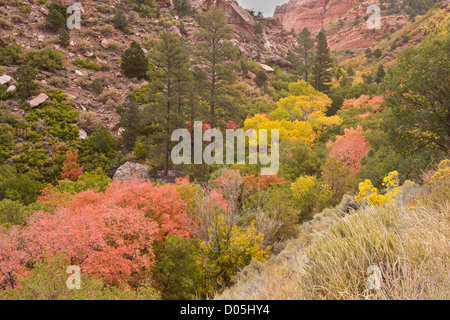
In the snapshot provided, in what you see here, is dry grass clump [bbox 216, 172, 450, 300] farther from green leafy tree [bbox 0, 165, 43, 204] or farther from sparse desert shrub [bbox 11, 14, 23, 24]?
sparse desert shrub [bbox 11, 14, 23, 24]

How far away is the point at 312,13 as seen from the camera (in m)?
120

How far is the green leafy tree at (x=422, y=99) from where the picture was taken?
962cm

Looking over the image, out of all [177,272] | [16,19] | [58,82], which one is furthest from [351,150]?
[16,19]

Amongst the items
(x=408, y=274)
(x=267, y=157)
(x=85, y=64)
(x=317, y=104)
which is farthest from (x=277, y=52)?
(x=408, y=274)

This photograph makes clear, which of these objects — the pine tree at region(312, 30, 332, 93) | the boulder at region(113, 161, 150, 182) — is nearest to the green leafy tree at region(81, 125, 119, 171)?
the boulder at region(113, 161, 150, 182)

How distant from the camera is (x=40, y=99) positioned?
23719 millimetres

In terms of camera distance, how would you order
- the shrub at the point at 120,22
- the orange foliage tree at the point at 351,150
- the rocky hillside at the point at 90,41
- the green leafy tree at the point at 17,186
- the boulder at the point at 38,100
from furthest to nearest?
the shrub at the point at 120,22 → the rocky hillside at the point at 90,41 → the boulder at the point at 38,100 → the orange foliage tree at the point at 351,150 → the green leafy tree at the point at 17,186

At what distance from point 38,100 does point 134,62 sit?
13.5m

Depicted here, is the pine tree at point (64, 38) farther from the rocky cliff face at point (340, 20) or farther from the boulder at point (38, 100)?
the rocky cliff face at point (340, 20)

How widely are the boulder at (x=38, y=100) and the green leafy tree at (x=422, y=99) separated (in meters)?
30.4

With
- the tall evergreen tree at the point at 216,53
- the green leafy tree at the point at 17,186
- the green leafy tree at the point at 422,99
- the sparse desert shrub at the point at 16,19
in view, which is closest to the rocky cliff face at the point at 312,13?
the tall evergreen tree at the point at 216,53

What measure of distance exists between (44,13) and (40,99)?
19.4 meters

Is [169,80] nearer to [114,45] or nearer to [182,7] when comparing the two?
[114,45]
